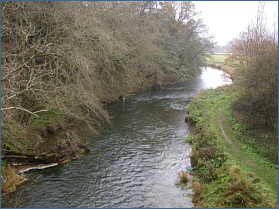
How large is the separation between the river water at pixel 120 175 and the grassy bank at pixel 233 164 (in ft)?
3.01

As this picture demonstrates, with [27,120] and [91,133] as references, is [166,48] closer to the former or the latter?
[91,133]

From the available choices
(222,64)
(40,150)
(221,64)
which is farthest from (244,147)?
(221,64)

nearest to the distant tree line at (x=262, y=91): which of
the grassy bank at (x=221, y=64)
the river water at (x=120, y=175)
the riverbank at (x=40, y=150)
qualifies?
the river water at (x=120, y=175)

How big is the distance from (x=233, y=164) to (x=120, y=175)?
4947 mm

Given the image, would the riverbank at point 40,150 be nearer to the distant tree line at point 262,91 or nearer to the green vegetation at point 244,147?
the green vegetation at point 244,147

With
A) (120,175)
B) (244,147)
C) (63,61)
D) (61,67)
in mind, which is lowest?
(120,175)

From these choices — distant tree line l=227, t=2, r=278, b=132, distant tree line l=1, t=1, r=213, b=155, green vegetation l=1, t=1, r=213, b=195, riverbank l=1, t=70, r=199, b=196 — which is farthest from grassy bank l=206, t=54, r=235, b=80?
riverbank l=1, t=70, r=199, b=196

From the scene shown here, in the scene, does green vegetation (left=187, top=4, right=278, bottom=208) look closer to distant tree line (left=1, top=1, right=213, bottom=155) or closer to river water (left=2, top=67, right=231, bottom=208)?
river water (left=2, top=67, right=231, bottom=208)

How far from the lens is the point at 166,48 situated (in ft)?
119

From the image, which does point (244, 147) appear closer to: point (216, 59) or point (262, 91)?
point (262, 91)

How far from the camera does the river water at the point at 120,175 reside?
9.30 meters

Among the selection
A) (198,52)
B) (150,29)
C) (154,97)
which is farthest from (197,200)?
(198,52)

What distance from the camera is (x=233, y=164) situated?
9.94m

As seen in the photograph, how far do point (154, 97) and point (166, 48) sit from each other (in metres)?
10.7
